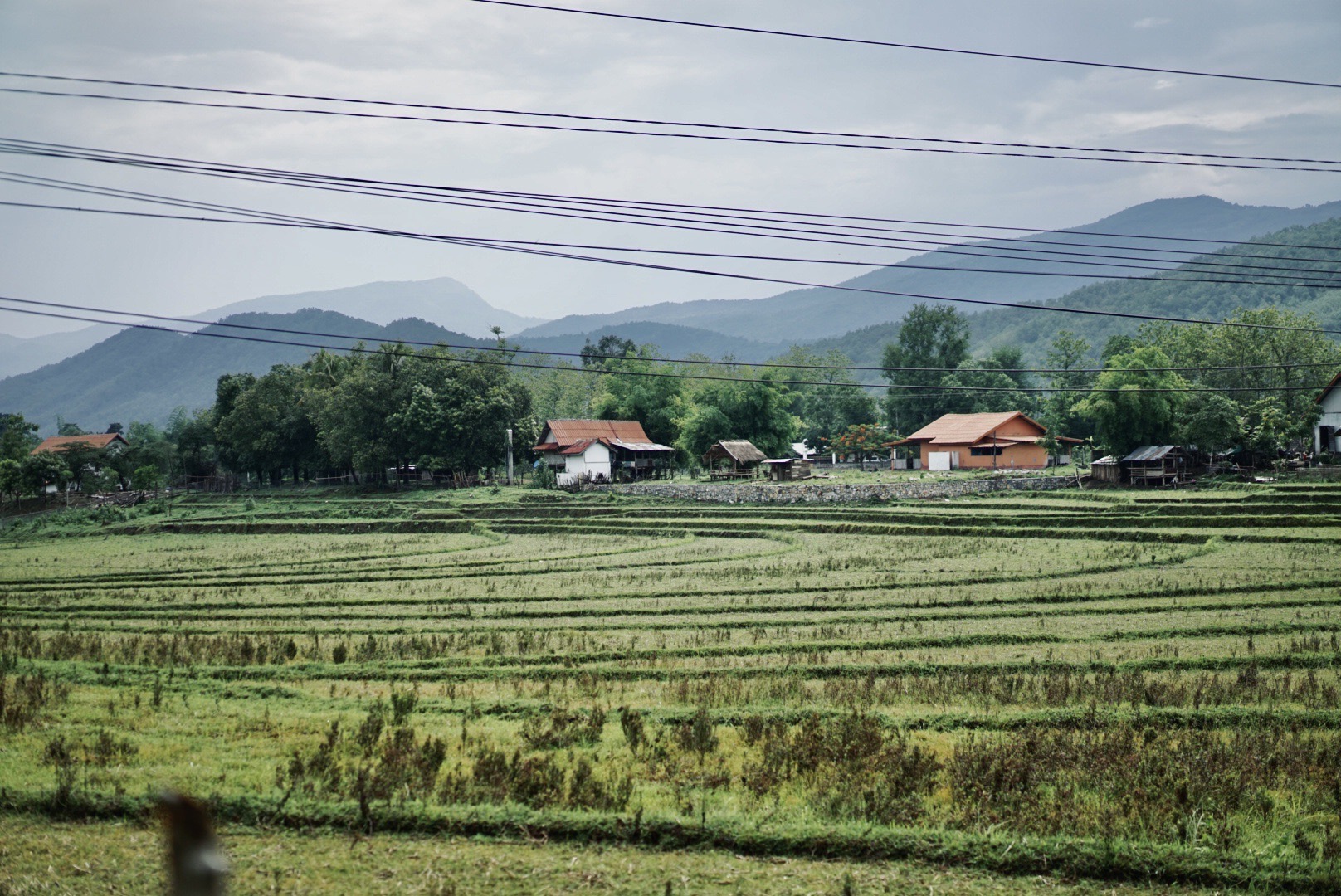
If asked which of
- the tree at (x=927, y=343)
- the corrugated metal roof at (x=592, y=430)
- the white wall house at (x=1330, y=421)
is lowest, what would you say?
the white wall house at (x=1330, y=421)

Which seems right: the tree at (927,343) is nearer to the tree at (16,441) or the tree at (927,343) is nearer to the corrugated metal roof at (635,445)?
the corrugated metal roof at (635,445)

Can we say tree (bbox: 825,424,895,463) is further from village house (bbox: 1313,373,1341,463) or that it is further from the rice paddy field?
the rice paddy field

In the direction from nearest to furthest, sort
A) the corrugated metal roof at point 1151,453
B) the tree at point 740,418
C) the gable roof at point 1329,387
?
the gable roof at point 1329,387
the corrugated metal roof at point 1151,453
the tree at point 740,418

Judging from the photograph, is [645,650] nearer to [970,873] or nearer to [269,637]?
[269,637]

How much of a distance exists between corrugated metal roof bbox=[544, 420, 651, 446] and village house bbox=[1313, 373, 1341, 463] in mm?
46573

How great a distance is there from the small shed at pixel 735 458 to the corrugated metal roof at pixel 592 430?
28.7ft

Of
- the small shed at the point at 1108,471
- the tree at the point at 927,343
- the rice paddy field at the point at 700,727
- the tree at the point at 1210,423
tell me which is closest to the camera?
the rice paddy field at the point at 700,727

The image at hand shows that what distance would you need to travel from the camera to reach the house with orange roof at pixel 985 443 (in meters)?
77.4

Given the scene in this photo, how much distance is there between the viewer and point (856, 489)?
2149 inches

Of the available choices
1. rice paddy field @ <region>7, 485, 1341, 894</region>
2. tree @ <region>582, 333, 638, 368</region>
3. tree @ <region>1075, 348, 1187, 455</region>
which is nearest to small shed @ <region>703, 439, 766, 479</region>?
tree @ <region>1075, 348, 1187, 455</region>

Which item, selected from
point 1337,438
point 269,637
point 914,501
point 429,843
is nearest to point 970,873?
point 429,843

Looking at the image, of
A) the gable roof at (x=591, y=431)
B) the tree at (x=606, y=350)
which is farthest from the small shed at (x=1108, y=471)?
the tree at (x=606, y=350)

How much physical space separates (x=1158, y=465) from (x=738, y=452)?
27.6 metres

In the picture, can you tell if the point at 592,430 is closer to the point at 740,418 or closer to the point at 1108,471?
the point at 740,418
